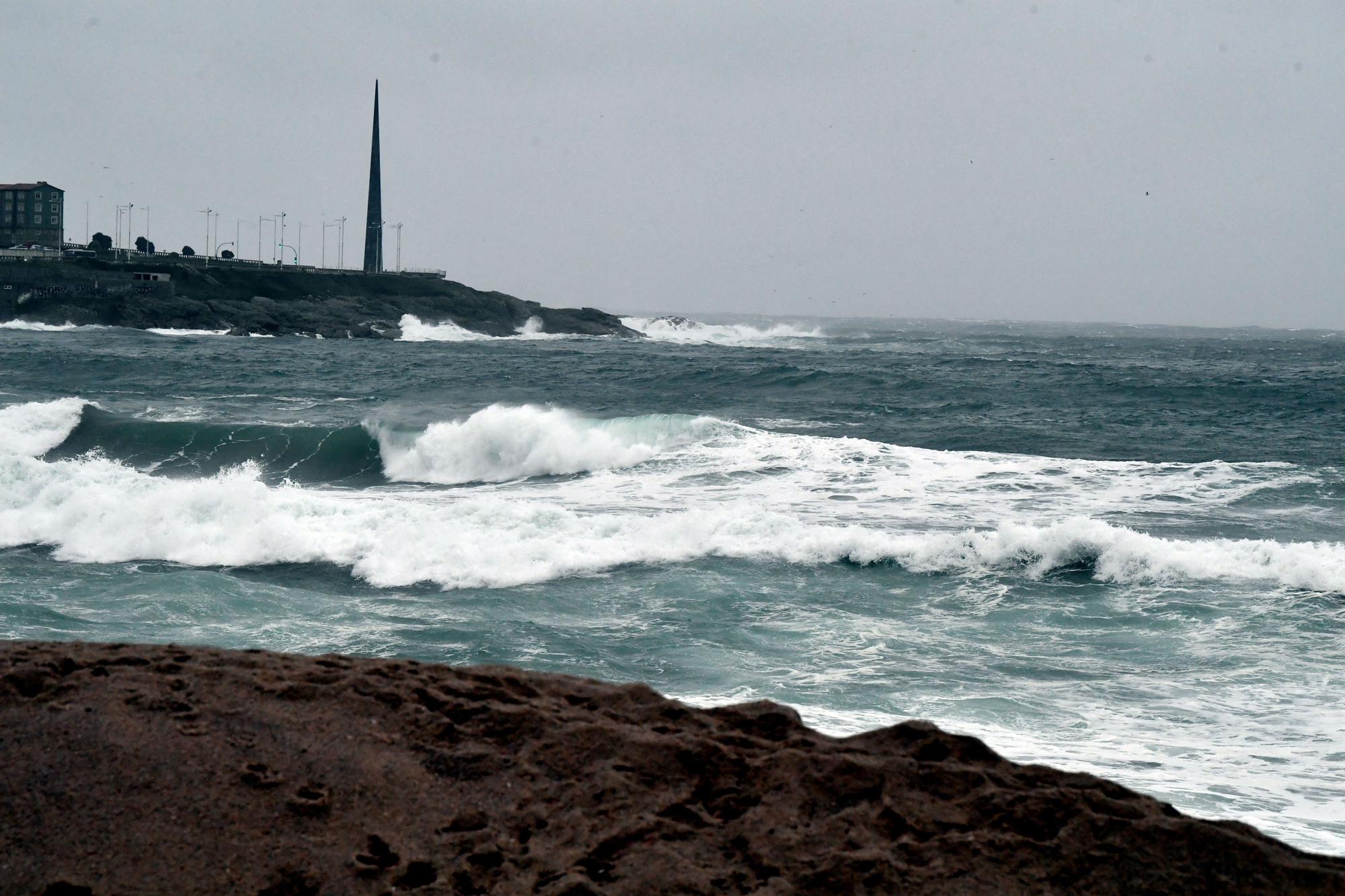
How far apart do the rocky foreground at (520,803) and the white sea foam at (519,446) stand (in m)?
16.1

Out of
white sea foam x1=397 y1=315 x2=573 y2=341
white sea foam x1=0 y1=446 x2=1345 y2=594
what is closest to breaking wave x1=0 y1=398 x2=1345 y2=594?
white sea foam x1=0 y1=446 x2=1345 y2=594

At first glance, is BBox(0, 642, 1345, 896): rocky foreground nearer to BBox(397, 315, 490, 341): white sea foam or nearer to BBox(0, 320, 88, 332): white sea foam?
BBox(0, 320, 88, 332): white sea foam

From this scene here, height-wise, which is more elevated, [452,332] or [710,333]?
[710,333]

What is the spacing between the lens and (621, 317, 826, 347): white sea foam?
79219 mm

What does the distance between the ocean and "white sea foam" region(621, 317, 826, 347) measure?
1955 inches

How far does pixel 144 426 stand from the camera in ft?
77.2

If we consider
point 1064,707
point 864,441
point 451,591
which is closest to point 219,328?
point 864,441

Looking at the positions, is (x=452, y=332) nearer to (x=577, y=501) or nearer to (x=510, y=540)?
(x=577, y=501)

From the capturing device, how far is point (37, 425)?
76.8 ft

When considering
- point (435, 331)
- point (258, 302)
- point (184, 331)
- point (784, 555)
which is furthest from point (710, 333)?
point (784, 555)

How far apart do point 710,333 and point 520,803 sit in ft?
Result: 278

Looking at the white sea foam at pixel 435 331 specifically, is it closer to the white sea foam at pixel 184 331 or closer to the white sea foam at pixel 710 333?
the white sea foam at pixel 184 331

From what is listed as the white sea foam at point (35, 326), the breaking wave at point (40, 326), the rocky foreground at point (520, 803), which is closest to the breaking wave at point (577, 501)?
the rocky foreground at point (520, 803)

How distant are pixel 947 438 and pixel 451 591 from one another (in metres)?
14.2
